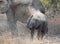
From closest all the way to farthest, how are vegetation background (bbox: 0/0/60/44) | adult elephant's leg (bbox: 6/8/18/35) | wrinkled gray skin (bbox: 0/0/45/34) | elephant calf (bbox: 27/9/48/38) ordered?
vegetation background (bbox: 0/0/60/44) → elephant calf (bbox: 27/9/48/38) → wrinkled gray skin (bbox: 0/0/45/34) → adult elephant's leg (bbox: 6/8/18/35)

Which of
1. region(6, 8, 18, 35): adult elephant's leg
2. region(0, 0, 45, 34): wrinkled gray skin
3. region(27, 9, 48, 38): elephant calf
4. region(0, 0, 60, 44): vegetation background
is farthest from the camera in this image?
region(6, 8, 18, 35): adult elephant's leg

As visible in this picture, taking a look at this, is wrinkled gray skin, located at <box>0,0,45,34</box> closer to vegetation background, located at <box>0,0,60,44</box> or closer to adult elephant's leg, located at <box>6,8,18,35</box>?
adult elephant's leg, located at <box>6,8,18,35</box>

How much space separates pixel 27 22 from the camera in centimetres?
892

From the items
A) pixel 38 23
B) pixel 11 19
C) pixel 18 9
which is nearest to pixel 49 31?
pixel 11 19

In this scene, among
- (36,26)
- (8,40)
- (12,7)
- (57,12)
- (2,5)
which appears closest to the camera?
(8,40)

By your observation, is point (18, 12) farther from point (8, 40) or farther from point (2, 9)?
point (8, 40)

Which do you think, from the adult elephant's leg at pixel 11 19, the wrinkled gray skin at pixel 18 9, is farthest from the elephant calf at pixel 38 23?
the adult elephant's leg at pixel 11 19

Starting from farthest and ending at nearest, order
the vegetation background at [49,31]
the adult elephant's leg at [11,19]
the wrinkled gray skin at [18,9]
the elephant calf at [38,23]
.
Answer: the adult elephant's leg at [11,19] → the wrinkled gray skin at [18,9] → the elephant calf at [38,23] → the vegetation background at [49,31]

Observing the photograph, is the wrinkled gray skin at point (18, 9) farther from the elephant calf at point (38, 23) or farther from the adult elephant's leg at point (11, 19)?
the elephant calf at point (38, 23)

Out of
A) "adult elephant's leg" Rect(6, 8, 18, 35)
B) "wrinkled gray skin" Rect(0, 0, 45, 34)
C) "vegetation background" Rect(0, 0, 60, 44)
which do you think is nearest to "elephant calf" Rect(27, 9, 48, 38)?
"vegetation background" Rect(0, 0, 60, 44)

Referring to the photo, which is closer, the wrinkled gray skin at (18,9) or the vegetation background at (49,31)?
the vegetation background at (49,31)

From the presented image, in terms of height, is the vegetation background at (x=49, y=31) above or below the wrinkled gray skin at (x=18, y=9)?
below

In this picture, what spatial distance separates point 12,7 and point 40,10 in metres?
0.78

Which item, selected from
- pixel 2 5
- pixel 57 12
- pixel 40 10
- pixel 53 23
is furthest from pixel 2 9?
pixel 57 12
